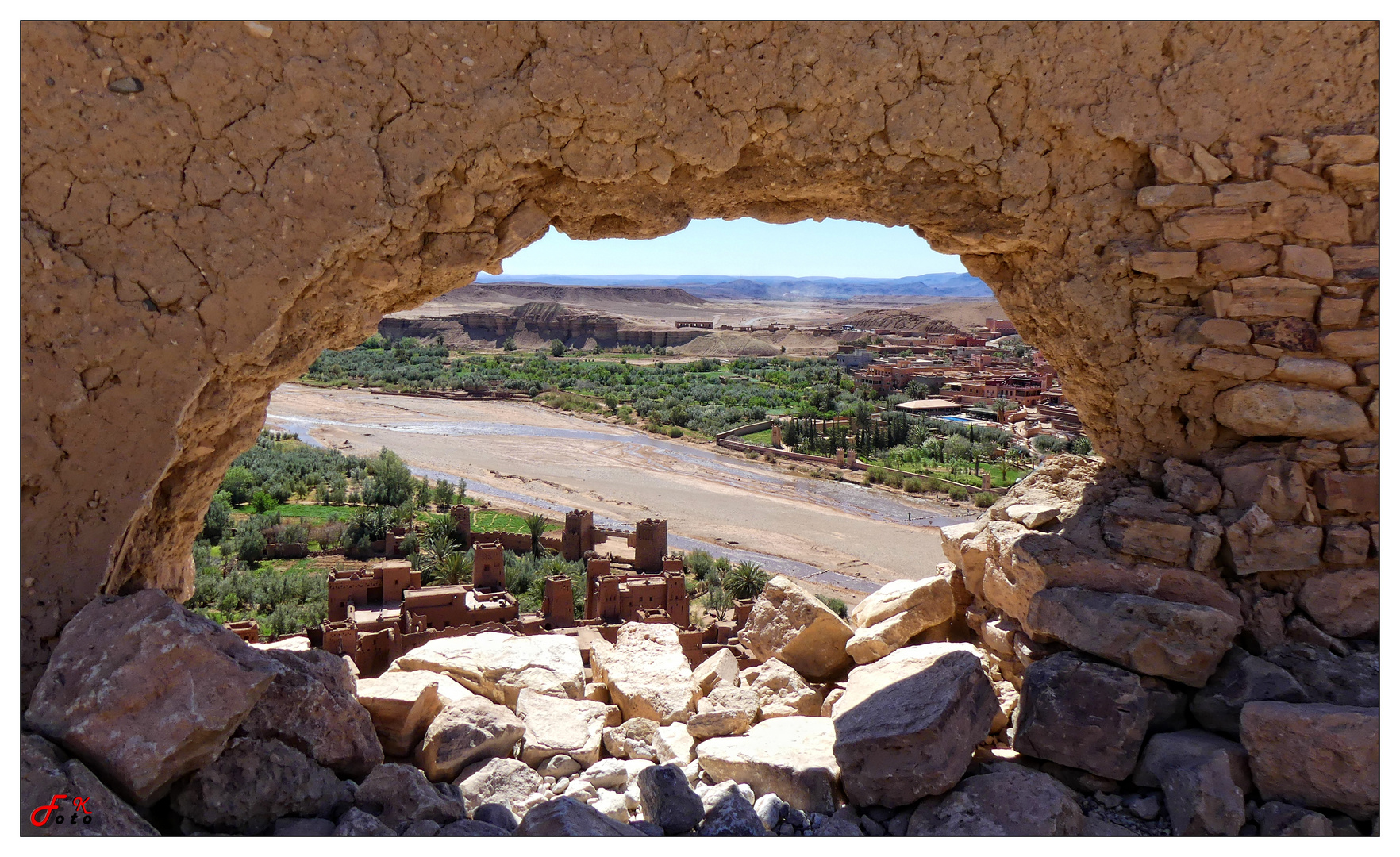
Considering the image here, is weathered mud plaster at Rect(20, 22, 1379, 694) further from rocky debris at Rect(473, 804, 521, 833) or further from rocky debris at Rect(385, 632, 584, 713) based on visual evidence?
rocky debris at Rect(473, 804, 521, 833)

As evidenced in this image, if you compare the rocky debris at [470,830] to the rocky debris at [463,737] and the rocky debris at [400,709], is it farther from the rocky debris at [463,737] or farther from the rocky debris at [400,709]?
the rocky debris at [400,709]

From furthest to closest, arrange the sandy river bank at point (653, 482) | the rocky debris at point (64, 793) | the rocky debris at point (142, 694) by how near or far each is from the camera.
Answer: the sandy river bank at point (653, 482) < the rocky debris at point (142, 694) < the rocky debris at point (64, 793)

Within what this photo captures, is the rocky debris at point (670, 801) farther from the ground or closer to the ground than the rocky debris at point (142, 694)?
closer to the ground

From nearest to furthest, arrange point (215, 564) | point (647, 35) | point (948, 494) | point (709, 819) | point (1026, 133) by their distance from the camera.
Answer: point (709, 819)
point (647, 35)
point (1026, 133)
point (215, 564)
point (948, 494)

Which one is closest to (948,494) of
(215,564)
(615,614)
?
(615,614)

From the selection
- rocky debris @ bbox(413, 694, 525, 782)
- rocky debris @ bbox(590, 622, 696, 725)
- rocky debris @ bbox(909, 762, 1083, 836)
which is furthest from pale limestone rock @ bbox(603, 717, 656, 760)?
rocky debris @ bbox(909, 762, 1083, 836)

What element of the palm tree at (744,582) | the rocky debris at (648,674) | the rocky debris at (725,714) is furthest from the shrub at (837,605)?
the rocky debris at (725,714)

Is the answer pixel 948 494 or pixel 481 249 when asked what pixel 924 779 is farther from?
pixel 948 494
